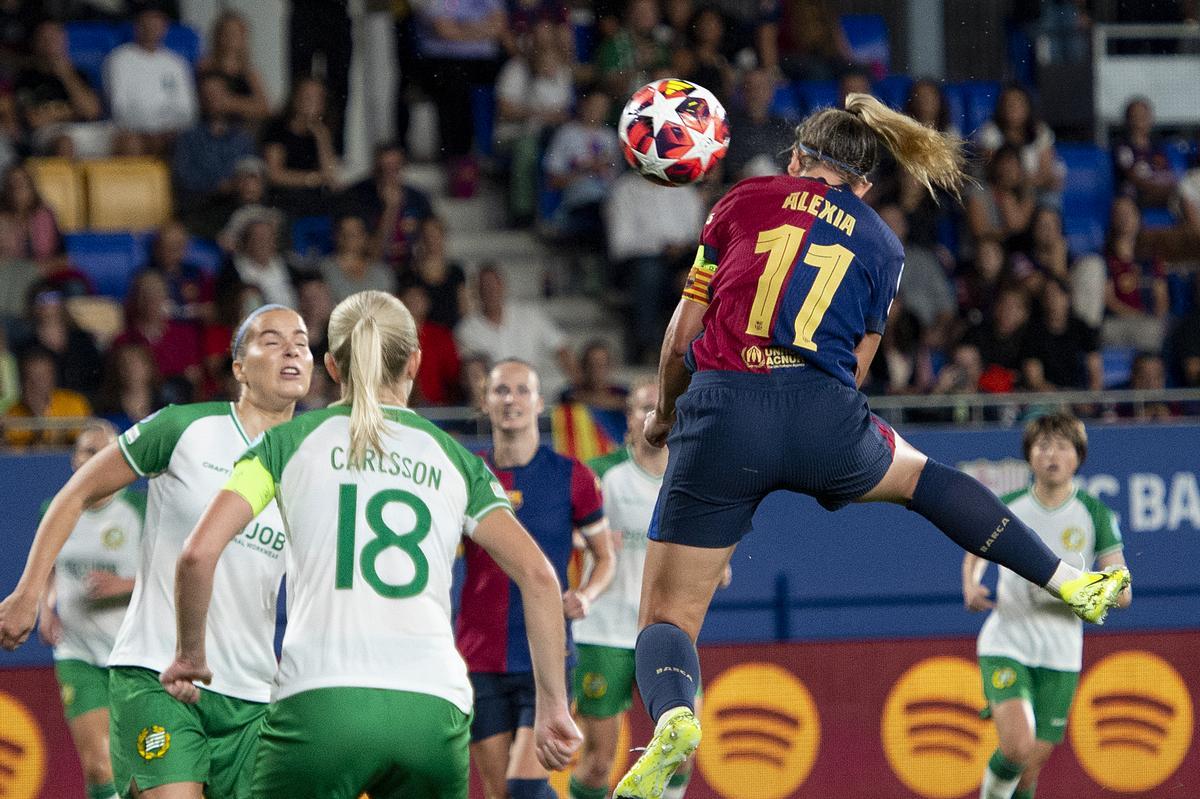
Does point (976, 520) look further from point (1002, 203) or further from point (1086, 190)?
point (1086, 190)

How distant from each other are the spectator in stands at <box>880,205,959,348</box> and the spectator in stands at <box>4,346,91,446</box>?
5.53 meters

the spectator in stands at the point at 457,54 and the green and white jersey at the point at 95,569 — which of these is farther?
the spectator in stands at the point at 457,54

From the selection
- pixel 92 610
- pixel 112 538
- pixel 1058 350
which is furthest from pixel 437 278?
pixel 92 610

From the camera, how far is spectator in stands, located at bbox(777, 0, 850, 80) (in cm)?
1445

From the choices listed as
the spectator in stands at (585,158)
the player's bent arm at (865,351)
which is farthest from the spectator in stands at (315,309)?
the player's bent arm at (865,351)

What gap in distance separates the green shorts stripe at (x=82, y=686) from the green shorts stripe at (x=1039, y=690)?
3943mm

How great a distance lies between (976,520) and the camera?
5.18m

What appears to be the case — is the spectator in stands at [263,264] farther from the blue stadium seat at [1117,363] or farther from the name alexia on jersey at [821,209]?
the name alexia on jersey at [821,209]

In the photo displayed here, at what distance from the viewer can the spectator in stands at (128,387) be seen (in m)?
10.3

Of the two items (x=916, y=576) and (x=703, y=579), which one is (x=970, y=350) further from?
(x=703, y=579)

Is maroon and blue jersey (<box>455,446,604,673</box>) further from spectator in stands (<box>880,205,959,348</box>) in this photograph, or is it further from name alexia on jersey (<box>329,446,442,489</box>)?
spectator in stands (<box>880,205,959,348</box>)

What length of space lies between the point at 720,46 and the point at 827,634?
5100mm

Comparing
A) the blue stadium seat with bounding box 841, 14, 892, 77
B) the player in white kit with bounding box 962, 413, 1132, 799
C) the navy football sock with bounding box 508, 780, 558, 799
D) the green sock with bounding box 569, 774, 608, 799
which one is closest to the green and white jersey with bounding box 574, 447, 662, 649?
the green sock with bounding box 569, 774, 608, 799

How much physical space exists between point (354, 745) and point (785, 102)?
10683mm
